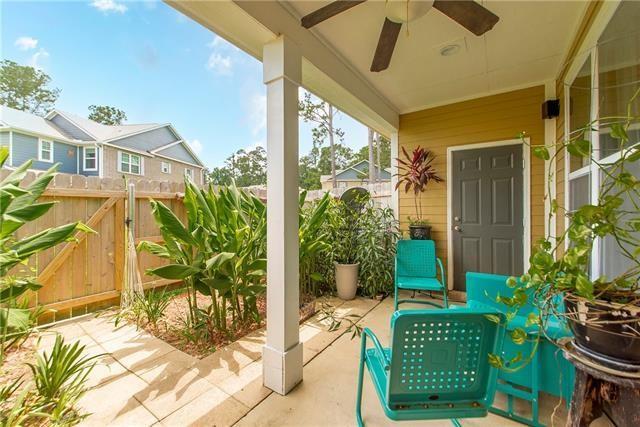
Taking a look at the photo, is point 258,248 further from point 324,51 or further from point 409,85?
point 409,85

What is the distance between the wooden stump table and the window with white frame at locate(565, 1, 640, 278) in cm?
95

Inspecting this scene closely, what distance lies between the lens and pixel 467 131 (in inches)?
143

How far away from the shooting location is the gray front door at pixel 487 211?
3330mm

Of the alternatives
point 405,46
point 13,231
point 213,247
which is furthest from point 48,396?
point 405,46

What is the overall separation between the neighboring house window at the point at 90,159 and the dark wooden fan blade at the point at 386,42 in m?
11.8

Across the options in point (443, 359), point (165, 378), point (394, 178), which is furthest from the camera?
point (394, 178)

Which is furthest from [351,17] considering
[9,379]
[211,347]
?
[9,379]

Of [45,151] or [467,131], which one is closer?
[467,131]

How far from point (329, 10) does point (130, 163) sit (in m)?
11.9

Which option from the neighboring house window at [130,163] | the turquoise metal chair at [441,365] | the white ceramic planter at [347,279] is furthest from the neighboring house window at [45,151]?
the turquoise metal chair at [441,365]

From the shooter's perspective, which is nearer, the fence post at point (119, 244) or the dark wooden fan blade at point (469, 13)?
the dark wooden fan blade at point (469, 13)

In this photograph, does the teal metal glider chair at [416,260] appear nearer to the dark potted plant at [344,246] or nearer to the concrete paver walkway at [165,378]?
the dark potted plant at [344,246]

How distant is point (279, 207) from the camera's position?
5.89ft

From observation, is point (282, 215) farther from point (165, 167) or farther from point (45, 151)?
point (165, 167)
